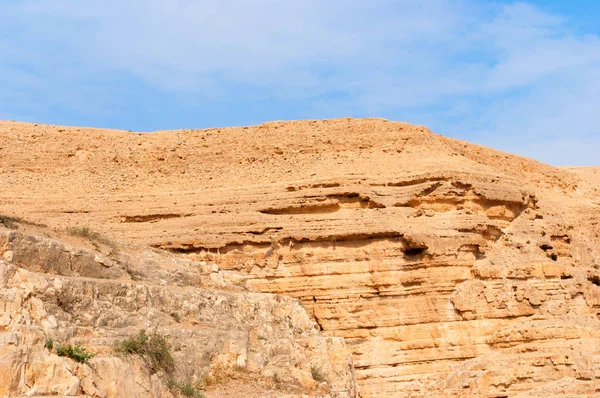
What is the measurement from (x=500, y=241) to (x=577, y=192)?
9255 mm

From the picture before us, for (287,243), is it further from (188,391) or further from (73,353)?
(73,353)

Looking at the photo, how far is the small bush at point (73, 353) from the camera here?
13.1 metres

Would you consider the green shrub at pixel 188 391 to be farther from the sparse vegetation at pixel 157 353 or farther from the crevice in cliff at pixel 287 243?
the crevice in cliff at pixel 287 243

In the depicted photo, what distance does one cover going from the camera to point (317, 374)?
1927cm

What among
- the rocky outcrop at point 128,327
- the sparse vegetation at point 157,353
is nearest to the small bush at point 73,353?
the rocky outcrop at point 128,327

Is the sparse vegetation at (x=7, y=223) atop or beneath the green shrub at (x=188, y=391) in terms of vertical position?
atop

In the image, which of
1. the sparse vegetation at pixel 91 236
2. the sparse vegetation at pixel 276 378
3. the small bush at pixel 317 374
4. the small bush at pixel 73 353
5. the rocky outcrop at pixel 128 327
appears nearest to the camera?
the rocky outcrop at pixel 128 327

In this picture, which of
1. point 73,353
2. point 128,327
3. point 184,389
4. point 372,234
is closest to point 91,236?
point 128,327

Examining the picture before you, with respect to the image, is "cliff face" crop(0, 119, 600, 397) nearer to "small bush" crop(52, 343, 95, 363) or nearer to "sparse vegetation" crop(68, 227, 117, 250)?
"sparse vegetation" crop(68, 227, 117, 250)

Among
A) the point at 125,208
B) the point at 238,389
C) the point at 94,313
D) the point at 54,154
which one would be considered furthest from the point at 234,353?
the point at 54,154

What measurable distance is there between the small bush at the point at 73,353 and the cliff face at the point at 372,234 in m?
7.34

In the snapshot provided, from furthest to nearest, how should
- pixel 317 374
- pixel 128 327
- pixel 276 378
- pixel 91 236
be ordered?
pixel 91 236
pixel 317 374
pixel 276 378
pixel 128 327

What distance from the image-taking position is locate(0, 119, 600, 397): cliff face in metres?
22.1

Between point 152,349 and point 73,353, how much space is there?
2.22 meters
